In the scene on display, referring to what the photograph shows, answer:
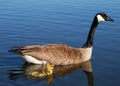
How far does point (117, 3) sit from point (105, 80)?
11138mm

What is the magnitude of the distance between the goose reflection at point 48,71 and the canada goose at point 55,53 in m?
0.20

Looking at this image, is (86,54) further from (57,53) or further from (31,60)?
(31,60)

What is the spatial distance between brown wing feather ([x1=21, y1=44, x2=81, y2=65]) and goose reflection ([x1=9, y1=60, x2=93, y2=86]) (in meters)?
0.21

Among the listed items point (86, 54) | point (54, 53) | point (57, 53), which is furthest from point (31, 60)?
point (86, 54)

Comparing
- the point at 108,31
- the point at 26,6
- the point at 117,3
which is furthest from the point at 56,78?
the point at 117,3

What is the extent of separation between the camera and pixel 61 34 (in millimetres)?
14781

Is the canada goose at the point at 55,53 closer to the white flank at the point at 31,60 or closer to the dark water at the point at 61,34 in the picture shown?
the white flank at the point at 31,60

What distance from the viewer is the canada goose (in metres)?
11.3

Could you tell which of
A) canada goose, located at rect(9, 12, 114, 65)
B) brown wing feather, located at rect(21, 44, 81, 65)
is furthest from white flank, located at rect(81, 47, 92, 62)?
brown wing feather, located at rect(21, 44, 81, 65)

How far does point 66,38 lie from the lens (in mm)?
14367

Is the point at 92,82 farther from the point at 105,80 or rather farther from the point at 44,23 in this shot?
the point at 44,23

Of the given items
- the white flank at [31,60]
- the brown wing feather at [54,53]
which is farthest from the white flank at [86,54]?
the white flank at [31,60]

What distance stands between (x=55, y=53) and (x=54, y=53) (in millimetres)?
41

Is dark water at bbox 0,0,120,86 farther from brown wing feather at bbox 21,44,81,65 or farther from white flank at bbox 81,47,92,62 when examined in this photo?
brown wing feather at bbox 21,44,81,65
